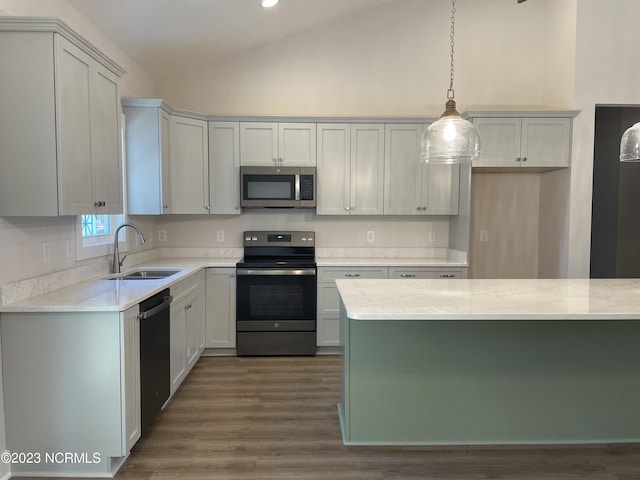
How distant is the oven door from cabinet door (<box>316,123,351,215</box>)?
71 centimetres

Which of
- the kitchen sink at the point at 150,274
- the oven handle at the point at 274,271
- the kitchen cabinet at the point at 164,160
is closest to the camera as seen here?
the kitchen sink at the point at 150,274

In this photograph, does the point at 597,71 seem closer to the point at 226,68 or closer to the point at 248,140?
the point at 248,140

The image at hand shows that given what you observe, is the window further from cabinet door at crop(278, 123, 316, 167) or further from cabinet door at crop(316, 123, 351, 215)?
cabinet door at crop(316, 123, 351, 215)

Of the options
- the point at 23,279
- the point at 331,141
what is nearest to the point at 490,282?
the point at 331,141

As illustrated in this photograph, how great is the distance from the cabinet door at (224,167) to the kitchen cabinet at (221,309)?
26.0 inches

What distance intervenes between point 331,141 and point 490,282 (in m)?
2.06

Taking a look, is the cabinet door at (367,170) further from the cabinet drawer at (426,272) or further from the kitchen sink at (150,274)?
the kitchen sink at (150,274)

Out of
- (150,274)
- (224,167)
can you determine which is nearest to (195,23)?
(224,167)

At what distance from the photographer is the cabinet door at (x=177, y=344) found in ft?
9.17

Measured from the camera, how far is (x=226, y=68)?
4.12 m

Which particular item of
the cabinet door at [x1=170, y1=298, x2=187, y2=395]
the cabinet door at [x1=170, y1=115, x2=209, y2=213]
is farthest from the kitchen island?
the cabinet door at [x1=170, y1=115, x2=209, y2=213]

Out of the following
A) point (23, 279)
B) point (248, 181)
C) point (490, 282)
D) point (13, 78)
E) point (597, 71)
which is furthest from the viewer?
point (248, 181)

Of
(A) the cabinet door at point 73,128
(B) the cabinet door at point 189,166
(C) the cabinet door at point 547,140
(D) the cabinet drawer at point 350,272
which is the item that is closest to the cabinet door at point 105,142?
(A) the cabinet door at point 73,128

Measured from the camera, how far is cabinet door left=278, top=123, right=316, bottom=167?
12.7 feet
